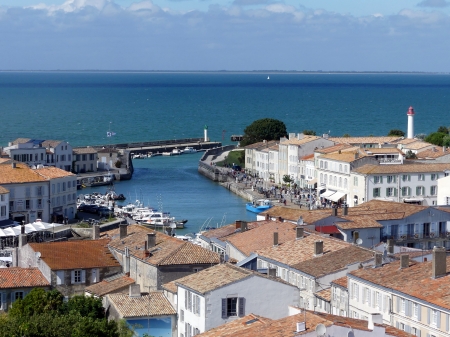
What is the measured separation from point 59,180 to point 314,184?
63.9 feet

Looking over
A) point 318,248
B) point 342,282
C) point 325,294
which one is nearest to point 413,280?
point 342,282

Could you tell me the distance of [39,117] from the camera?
15375cm

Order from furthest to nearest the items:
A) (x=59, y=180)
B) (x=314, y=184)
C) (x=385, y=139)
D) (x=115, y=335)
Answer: (x=385, y=139) → (x=314, y=184) → (x=59, y=180) → (x=115, y=335)

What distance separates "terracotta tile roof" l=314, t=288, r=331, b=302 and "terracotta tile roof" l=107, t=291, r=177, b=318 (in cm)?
455

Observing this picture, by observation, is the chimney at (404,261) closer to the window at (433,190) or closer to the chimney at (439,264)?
the chimney at (439,264)

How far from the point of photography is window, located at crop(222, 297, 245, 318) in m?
23.9

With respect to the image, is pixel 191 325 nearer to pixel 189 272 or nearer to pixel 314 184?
pixel 189 272

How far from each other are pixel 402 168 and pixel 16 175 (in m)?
21.1

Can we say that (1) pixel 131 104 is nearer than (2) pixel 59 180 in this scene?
No

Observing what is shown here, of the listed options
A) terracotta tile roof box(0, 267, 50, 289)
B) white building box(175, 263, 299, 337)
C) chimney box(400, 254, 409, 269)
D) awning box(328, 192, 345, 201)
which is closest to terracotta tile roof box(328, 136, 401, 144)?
awning box(328, 192, 345, 201)

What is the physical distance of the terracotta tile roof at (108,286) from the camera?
94.0ft

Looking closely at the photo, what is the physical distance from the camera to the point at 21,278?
30.2 metres

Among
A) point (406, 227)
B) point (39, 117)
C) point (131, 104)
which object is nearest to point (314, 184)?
point (406, 227)

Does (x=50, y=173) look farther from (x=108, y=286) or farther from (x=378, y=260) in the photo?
(x=378, y=260)
